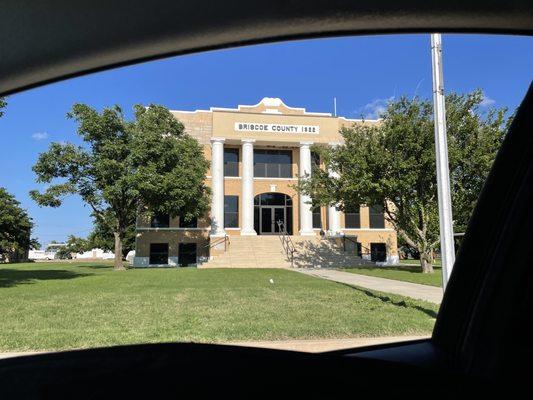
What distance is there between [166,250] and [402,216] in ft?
65.8

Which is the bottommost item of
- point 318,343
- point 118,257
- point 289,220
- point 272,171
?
point 318,343

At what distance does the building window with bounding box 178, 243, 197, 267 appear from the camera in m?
38.8

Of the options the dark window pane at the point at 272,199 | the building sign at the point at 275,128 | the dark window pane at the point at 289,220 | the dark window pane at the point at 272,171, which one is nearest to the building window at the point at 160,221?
the dark window pane at the point at 272,199

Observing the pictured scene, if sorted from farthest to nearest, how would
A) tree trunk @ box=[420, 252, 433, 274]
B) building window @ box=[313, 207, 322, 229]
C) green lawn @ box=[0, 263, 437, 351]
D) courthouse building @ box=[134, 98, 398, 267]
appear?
building window @ box=[313, 207, 322, 229]
courthouse building @ box=[134, 98, 398, 267]
tree trunk @ box=[420, 252, 433, 274]
green lawn @ box=[0, 263, 437, 351]

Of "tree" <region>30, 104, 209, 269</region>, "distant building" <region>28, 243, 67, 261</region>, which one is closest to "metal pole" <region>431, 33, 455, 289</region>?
"tree" <region>30, 104, 209, 269</region>

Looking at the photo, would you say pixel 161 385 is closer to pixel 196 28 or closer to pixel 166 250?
pixel 196 28

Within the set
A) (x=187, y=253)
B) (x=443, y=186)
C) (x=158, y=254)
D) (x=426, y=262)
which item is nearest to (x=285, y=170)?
(x=187, y=253)

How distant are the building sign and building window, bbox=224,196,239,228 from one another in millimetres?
5545

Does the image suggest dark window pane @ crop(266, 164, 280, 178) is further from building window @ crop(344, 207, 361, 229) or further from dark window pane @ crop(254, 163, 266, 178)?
building window @ crop(344, 207, 361, 229)

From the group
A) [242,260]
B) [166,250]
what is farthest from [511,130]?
[166,250]

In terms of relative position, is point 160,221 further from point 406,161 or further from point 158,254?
point 406,161

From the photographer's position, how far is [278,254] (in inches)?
1352

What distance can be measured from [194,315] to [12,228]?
54975 mm

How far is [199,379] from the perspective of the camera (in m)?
1.42
